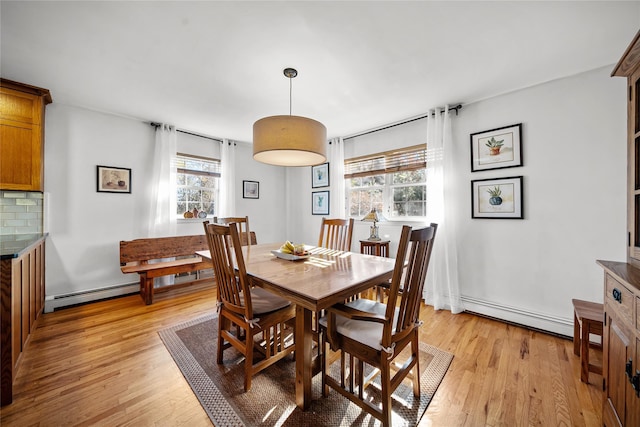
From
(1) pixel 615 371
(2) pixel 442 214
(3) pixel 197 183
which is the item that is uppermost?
(3) pixel 197 183

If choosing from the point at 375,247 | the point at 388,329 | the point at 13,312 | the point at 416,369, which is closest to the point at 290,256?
the point at 388,329

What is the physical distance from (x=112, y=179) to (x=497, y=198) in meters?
4.61

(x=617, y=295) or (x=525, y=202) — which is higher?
(x=525, y=202)

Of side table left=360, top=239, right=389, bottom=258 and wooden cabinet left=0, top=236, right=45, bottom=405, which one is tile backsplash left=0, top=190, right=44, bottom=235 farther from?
side table left=360, top=239, right=389, bottom=258

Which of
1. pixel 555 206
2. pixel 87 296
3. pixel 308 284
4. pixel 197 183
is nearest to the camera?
pixel 308 284

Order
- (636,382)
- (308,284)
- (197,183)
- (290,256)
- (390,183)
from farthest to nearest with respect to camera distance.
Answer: (197,183) < (390,183) < (290,256) < (308,284) < (636,382)

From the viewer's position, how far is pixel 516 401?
1.50 metres

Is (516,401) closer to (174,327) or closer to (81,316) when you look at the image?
(174,327)

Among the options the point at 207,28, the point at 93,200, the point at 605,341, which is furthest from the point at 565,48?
the point at 93,200

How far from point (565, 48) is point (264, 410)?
3269mm

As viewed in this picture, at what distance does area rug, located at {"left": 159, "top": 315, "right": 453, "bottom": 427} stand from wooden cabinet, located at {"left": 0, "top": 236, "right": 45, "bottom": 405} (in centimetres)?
87

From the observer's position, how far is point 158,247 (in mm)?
3377

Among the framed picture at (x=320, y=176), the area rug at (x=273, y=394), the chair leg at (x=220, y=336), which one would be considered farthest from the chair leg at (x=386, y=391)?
the framed picture at (x=320, y=176)

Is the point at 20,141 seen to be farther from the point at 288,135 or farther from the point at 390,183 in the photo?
the point at 390,183
